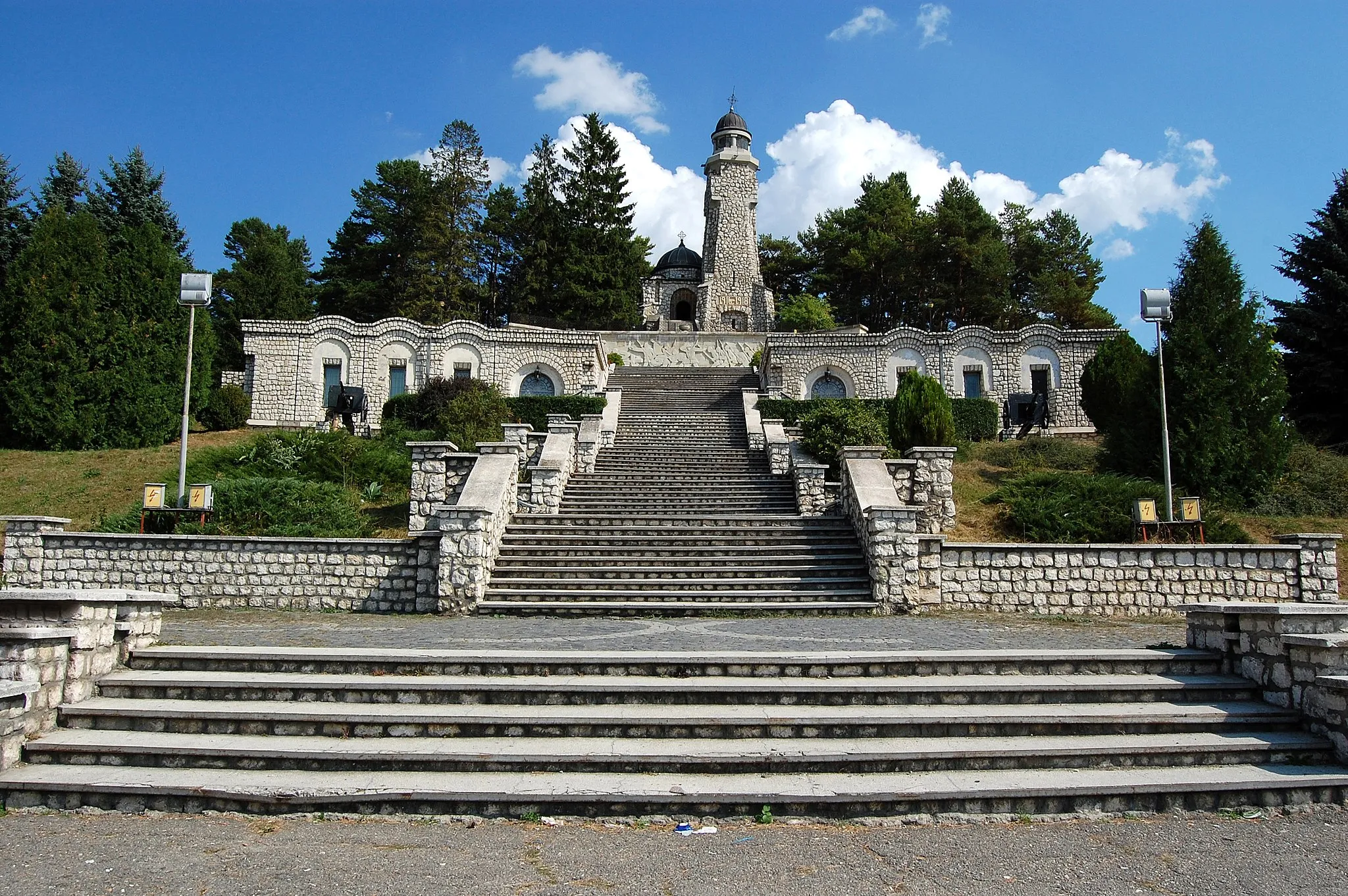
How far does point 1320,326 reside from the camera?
2453 centimetres

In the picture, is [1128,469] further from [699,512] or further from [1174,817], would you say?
[1174,817]

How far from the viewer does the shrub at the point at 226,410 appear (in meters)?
28.1

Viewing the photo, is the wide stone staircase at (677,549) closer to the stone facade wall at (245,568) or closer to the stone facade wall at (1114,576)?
the stone facade wall at (245,568)

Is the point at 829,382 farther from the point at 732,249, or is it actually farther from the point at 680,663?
the point at 680,663

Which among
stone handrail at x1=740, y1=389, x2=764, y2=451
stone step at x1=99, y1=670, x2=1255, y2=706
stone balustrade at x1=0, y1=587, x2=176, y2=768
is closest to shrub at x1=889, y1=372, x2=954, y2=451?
stone handrail at x1=740, y1=389, x2=764, y2=451

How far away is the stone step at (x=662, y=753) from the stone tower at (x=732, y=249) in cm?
4061

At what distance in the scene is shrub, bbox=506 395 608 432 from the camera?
25375 millimetres

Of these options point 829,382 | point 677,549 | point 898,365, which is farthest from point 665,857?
point 898,365

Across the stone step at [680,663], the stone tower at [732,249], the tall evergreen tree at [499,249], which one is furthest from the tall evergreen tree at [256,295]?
the stone step at [680,663]

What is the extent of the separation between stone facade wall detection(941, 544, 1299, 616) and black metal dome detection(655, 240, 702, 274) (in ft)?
132

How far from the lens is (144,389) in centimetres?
2316

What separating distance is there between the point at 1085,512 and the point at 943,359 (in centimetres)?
1766

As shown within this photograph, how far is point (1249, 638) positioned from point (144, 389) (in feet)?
84.0

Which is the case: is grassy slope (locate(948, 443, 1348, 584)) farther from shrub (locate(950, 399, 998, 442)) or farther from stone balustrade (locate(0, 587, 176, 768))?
stone balustrade (locate(0, 587, 176, 768))
